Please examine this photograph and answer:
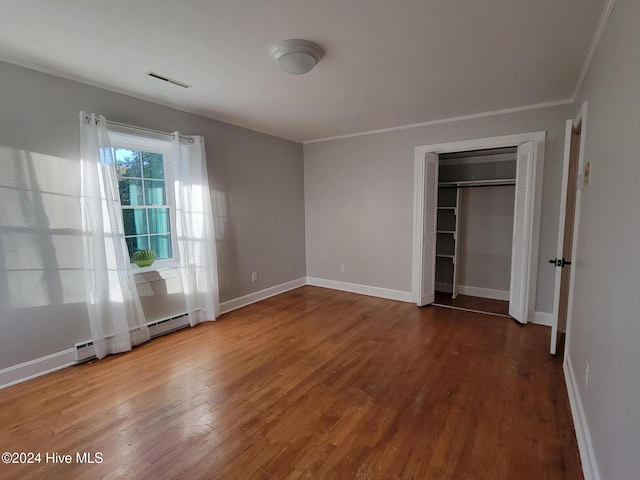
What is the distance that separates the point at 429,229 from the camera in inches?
169

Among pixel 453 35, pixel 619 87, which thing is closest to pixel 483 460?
pixel 619 87

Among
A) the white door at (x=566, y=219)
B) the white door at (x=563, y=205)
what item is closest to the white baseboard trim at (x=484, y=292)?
the white door at (x=566, y=219)

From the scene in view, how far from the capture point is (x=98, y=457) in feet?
5.75

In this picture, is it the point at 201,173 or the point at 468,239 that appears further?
the point at 468,239

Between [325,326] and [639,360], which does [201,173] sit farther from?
[639,360]

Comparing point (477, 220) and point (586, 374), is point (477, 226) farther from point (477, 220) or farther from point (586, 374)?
point (586, 374)

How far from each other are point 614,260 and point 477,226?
355 cm

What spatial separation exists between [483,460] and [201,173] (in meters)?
3.57

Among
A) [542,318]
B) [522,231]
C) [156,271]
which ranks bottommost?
[542,318]

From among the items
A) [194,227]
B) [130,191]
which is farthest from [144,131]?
[194,227]

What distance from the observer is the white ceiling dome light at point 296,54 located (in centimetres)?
210

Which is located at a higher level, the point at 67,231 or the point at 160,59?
the point at 160,59

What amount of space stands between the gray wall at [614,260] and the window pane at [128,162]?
153 inches

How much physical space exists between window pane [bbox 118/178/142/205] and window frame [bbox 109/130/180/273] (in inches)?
2.2
